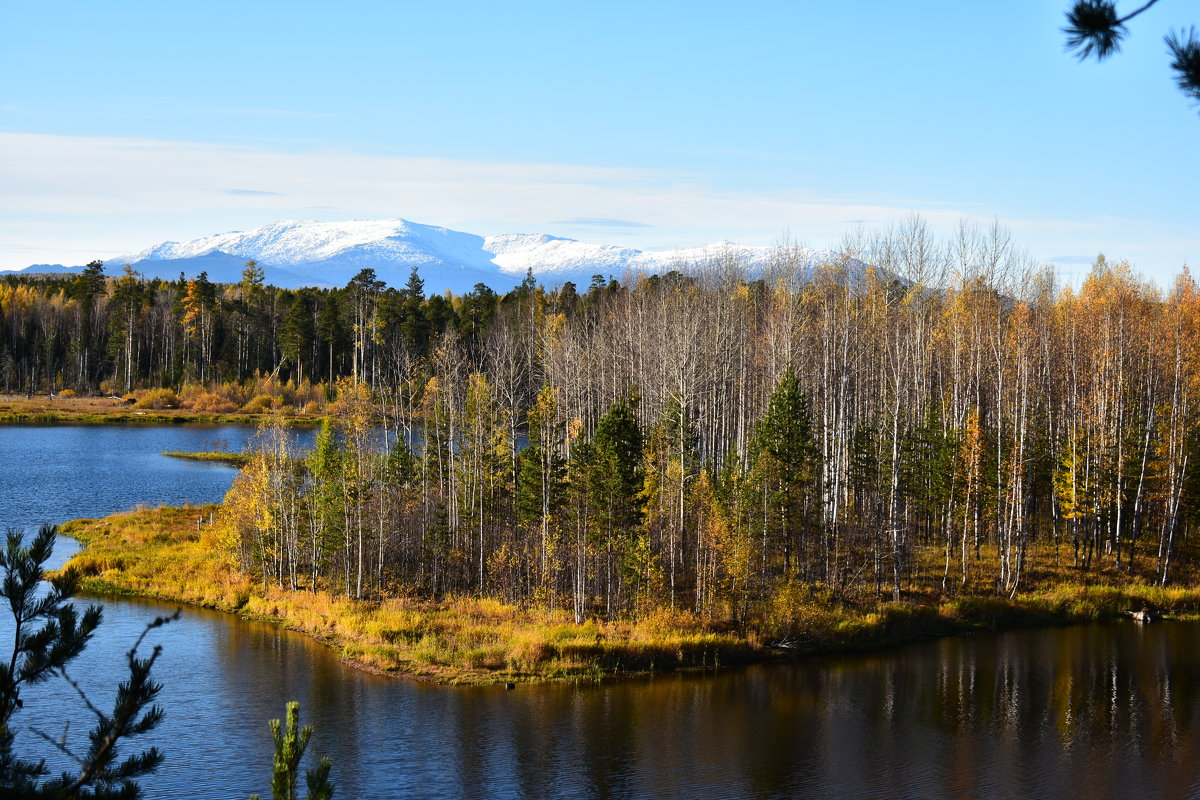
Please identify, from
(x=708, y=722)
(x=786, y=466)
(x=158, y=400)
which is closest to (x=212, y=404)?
(x=158, y=400)

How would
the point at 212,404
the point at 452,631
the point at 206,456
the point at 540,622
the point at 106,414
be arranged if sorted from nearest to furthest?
the point at 452,631, the point at 540,622, the point at 206,456, the point at 106,414, the point at 212,404

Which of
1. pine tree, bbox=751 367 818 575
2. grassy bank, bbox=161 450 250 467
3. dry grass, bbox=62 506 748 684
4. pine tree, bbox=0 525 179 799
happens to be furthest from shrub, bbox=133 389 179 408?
pine tree, bbox=0 525 179 799

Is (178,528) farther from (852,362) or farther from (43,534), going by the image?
(43,534)

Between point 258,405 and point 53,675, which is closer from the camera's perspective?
point 53,675

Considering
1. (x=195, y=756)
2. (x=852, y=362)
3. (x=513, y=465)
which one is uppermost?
(x=852, y=362)

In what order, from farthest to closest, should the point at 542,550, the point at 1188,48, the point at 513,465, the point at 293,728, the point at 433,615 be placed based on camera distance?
the point at 513,465
the point at 542,550
the point at 433,615
the point at 293,728
the point at 1188,48

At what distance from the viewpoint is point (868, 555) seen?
48844mm

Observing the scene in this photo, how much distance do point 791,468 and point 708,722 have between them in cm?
1647

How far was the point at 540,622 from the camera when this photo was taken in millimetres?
38156

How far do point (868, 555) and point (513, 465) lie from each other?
18.6 meters

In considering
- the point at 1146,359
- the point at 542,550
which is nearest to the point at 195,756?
the point at 542,550

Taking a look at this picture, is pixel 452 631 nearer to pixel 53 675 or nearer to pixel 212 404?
pixel 53 675

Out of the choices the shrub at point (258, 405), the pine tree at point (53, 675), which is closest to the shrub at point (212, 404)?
the shrub at point (258, 405)

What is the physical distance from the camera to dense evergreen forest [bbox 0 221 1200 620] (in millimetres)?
41938
